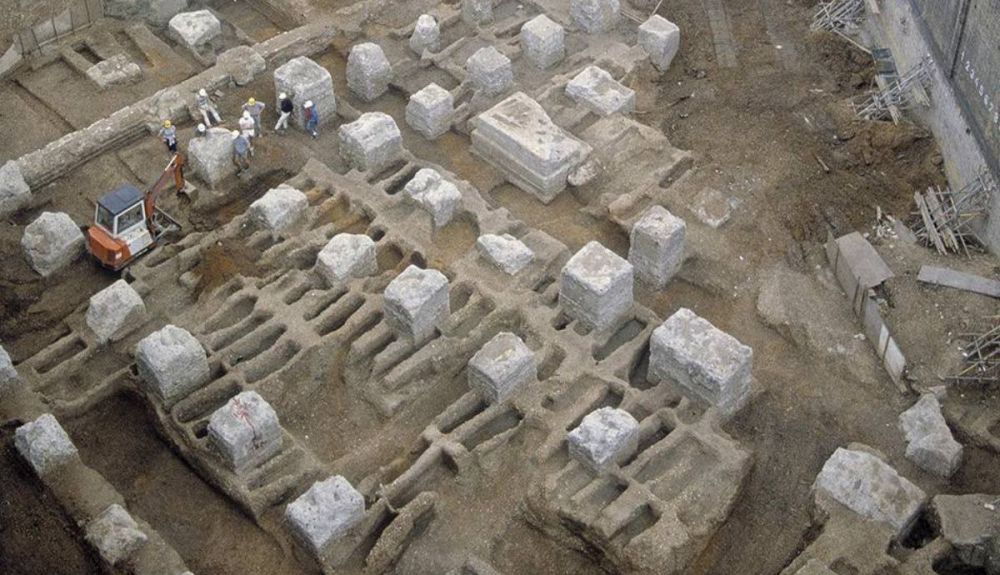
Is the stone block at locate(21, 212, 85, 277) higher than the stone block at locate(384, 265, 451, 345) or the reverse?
the reverse

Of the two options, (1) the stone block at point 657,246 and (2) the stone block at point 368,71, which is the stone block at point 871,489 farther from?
(2) the stone block at point 368,71

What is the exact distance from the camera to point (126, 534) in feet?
49.1

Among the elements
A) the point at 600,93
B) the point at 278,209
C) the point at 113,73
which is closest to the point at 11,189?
the point at 113,73

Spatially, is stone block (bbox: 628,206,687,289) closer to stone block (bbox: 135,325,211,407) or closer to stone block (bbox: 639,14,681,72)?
stone block (bbox: 639,14,681,72)

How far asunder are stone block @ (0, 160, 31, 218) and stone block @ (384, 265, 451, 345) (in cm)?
630

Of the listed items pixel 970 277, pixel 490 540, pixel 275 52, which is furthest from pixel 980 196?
pixel 275 52

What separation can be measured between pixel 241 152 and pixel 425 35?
4218 mm

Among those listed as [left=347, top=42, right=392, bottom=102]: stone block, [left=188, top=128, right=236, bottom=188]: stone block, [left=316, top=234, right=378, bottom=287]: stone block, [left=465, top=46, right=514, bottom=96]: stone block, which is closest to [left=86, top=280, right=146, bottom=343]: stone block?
[left=316, top=234, right=378, bottom=287]: stone block

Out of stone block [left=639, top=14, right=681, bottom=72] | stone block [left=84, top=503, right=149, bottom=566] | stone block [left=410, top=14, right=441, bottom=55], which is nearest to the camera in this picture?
stone block [left=84, top=503, right=149, bottom=566]

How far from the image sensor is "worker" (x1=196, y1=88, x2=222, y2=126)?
20.5 m

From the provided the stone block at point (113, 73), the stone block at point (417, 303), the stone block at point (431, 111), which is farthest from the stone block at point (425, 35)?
the stone block at point (417, 303)

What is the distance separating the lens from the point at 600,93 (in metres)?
21.0

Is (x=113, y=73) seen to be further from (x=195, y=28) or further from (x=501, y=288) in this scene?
(x=501, y=288)

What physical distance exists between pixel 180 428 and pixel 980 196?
11.8 meters
